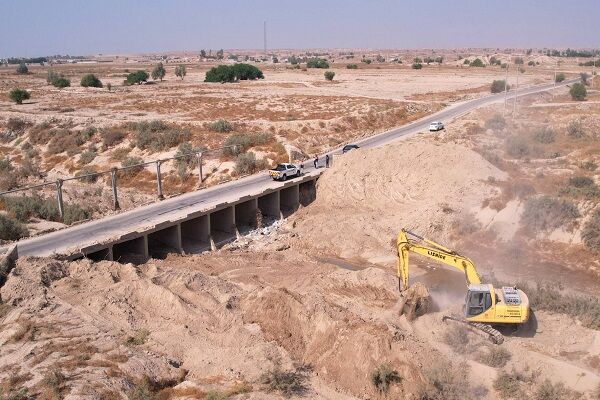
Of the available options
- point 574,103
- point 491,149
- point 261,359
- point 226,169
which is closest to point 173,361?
point 261,359

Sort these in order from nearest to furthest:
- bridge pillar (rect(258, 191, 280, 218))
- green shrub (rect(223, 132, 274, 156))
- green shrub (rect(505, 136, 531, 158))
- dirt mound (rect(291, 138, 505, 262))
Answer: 1. dirt mound (rect(291, 138, 505, 262))
2. bridge pillar (rect(258, 191, 280, 218))
3. green shrub (rect(505, 136, 531, 158))
4. green shrub (rect(223, 132, 274, 156))

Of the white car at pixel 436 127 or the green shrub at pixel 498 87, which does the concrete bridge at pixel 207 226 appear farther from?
the green shrub at pixel 498 87

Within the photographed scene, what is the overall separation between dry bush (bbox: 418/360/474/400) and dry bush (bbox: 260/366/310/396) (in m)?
3.40

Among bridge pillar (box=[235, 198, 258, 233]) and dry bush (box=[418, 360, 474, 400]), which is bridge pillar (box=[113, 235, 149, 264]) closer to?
bridge pillar (box=[235, 198, 258, 233])

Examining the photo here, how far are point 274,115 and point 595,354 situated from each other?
177 ft

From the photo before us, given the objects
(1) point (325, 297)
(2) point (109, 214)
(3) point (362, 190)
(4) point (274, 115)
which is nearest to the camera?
(1) point (325, 297)

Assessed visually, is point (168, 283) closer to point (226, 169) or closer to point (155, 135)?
point (226, 169)

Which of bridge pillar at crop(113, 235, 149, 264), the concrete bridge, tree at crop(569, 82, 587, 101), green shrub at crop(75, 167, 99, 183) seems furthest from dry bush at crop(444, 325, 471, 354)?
tree at crop(569, 82, 587, 101)

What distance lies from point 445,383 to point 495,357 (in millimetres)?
2770

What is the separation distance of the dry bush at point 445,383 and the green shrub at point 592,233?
53.2 feet

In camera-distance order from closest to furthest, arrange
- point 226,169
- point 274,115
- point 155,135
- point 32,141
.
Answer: point 226,169
point 155,135
point 32,141
point 274,115

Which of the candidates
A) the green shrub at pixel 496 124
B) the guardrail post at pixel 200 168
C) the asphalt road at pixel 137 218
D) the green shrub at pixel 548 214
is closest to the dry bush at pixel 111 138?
the guardrail post at pixel 200 168

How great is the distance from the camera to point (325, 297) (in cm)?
2331

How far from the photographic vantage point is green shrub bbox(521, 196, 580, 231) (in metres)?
32.1
